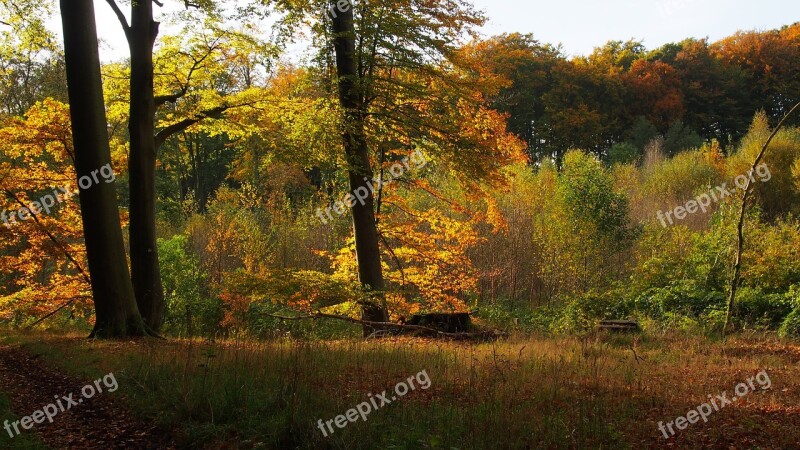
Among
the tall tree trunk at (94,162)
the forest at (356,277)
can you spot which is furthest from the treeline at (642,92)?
the tall tree trunk at (94,162)

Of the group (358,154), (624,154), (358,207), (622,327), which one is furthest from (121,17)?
(624,154)

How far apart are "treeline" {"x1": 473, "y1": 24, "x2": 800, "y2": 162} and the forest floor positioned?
4708 cm

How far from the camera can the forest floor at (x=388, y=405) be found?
511 cm

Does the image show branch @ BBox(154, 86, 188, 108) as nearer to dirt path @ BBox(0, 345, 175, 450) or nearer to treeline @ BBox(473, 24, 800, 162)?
dirt path @ BBox(0, 345, 175, 450)

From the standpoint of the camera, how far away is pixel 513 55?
53.5 meters

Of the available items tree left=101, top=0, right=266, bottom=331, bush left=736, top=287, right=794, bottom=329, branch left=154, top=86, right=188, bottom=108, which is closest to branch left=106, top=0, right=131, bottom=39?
tree left=101, top=0, right=266, bottom=331

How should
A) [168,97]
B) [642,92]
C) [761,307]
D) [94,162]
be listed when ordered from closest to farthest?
[94,162], [168,97], [761,307], [642,92]

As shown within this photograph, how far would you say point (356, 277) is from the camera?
15766 millimetres

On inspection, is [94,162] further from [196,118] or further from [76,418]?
[76,418]

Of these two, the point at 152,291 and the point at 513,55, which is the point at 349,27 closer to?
the point at 152,291

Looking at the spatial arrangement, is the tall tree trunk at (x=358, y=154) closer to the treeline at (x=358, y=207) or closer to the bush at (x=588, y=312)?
the treeline at (x=358, y=207)

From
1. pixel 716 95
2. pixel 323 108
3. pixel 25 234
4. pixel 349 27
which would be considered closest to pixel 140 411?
pixel 323 108

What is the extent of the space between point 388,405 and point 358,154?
911 cm

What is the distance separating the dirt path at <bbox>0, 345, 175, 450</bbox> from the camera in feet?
17.6
